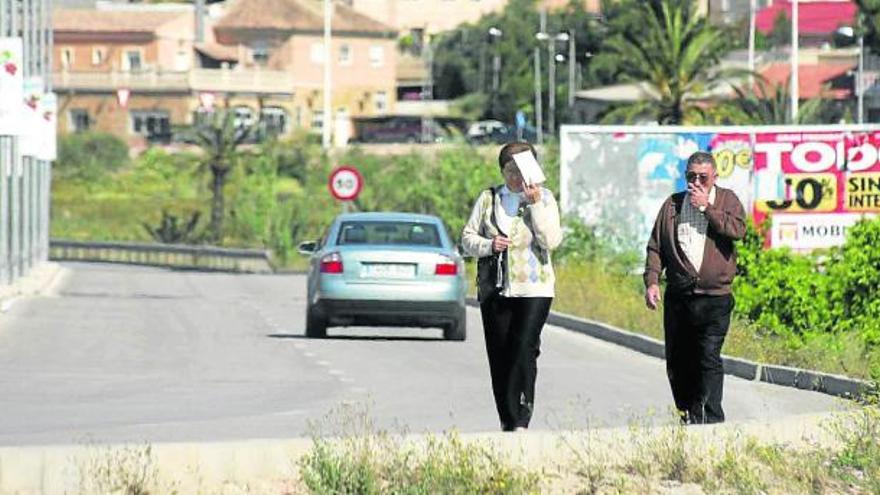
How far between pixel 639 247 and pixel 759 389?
2200 centimetres

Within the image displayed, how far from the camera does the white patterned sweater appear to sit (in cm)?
1503

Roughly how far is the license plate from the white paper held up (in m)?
14.4

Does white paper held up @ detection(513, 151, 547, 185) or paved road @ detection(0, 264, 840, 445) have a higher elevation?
white paper held up @ detection(513, 151, 547, 185)

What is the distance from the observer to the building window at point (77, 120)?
12044 centimetres

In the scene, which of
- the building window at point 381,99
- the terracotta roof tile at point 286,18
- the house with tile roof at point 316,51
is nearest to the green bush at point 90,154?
the house with tile roof at point 316,51

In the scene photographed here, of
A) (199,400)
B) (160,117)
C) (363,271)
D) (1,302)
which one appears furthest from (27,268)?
(160,117)

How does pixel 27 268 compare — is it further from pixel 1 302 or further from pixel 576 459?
pixel 576 459

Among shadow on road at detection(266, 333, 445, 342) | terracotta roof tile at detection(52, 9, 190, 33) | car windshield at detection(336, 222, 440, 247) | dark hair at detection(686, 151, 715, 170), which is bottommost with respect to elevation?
shadow on road at detection(266, 333, 445, 342)

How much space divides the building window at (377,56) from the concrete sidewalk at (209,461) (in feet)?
398

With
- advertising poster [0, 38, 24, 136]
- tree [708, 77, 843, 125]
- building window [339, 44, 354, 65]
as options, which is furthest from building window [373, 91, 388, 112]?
advertising poster [0, 38, 24, 136]

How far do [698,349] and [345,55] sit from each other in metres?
119

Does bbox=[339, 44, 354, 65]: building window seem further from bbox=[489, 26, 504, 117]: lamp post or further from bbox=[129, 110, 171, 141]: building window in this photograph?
bbox=[129, 110, 171, 141]: building window

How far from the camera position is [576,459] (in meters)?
13.1

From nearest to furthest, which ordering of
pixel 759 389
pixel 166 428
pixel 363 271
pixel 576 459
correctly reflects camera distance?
1. pixel 576 459
2. pixel 166 428
3. pixel 759 389
4. pixel 363 271
